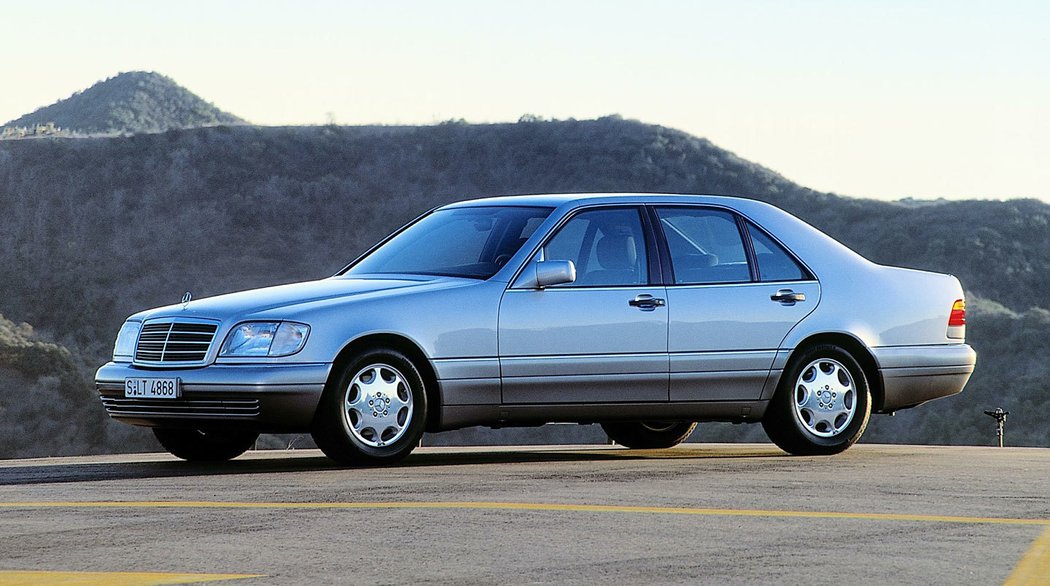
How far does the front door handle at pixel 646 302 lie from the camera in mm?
11789

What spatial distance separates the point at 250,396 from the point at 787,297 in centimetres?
377

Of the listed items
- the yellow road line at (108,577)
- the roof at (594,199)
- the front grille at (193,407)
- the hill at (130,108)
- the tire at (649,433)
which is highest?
the hill at (130,108)

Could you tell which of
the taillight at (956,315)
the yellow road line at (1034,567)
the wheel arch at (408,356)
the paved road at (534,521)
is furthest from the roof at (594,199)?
the yellow road line at (1034,567)

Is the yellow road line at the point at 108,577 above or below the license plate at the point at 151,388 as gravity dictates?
below

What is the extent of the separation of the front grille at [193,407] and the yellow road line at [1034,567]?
4907mm

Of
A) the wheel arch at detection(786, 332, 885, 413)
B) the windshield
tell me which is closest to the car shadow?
the wheel arch at detection(786, 332, 885, 413)

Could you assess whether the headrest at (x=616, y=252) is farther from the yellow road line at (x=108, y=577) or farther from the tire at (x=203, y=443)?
the yellow road line at (x=108, y=577)

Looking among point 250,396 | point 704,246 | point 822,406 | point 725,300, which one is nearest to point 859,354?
point 822,406

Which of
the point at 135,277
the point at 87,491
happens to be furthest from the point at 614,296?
the point at 135,277

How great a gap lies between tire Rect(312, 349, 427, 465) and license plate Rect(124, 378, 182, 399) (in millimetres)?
887

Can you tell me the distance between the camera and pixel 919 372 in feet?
42.2

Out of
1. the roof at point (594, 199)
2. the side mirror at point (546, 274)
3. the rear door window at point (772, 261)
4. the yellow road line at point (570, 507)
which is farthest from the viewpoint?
the rear door window at point (772, 261)

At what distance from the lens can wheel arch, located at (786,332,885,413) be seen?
12391 millimetres

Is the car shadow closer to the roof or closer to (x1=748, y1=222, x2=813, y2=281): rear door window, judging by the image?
(x1=748, y1=222, x2=813, y2=281): rear door window
